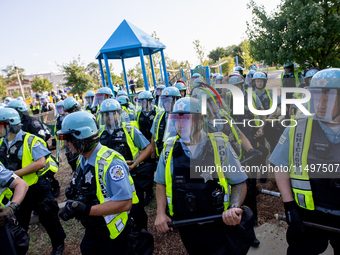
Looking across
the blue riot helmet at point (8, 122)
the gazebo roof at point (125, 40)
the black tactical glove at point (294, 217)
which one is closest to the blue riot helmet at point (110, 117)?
the blue riot helmet at point (8, 122)

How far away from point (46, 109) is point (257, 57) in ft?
39.1

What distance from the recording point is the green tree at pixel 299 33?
583 centimetres

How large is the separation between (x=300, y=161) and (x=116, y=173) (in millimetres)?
1709

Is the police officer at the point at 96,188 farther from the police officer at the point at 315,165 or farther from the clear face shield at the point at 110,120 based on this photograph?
the police officer at the point at 315,165

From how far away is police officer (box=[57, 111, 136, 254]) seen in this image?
6.29 feet

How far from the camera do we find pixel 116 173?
76.7 inches

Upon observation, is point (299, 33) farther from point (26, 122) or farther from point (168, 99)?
point (26, 122)

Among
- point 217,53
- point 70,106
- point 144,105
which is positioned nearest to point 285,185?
point 144,105

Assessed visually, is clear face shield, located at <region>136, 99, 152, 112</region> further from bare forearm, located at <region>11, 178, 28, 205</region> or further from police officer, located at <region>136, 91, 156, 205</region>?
bare forearm, located at <region>11, 178, 28, 205</region>

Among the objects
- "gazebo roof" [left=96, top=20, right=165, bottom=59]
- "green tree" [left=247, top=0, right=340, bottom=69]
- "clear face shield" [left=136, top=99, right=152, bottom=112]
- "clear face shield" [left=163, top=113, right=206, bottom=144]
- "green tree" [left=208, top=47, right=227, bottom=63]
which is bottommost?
"clear face shield" [left=136, top=99, right=152, bottom=112]

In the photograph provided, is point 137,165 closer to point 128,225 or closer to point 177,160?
point 128,225

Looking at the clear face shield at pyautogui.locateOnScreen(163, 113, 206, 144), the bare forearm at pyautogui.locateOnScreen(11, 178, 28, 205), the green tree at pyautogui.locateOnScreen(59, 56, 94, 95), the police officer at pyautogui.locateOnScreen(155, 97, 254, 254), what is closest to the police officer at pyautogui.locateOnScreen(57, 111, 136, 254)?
the police officer at pyautogui.locateOnScreen(155, 97, 254, 254)

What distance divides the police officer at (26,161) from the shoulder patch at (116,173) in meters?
1.68

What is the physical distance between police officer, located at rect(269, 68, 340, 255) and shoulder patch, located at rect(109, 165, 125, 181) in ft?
5.01
